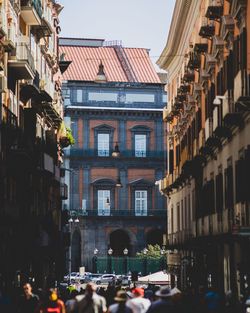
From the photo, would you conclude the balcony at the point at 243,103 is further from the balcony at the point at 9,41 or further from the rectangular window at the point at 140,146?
the rectangular window at the point at 140,146

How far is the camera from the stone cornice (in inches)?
2201

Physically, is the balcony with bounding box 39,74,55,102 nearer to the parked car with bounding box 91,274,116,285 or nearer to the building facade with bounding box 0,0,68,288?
the building facade with bounding box 0,0,68,288

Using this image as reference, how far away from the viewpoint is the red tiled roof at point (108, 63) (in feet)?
355

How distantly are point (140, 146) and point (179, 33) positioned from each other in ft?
157

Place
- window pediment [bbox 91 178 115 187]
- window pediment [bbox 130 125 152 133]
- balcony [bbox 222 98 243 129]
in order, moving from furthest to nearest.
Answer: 1. window pediment [bbox 130 125 152 133]
2. window pediment [bbox 91 178 115 187]
3. balcony [bbox 222 98 243 129]

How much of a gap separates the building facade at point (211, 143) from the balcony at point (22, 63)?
703 cm

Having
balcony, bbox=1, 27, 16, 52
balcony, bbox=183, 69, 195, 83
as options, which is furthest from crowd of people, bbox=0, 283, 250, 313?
balcony, bbox=183, 69, 195, 83

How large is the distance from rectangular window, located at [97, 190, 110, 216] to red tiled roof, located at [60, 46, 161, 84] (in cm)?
1085

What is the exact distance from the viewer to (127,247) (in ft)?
354

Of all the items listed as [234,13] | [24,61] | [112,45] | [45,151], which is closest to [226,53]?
[234,13]

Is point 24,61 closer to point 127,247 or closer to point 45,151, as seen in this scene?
point 45,151

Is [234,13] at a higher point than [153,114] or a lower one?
lower

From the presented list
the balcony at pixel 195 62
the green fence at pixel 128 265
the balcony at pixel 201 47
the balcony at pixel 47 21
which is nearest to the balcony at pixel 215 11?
the balcony at pixel 201 47

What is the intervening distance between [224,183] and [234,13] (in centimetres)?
747
